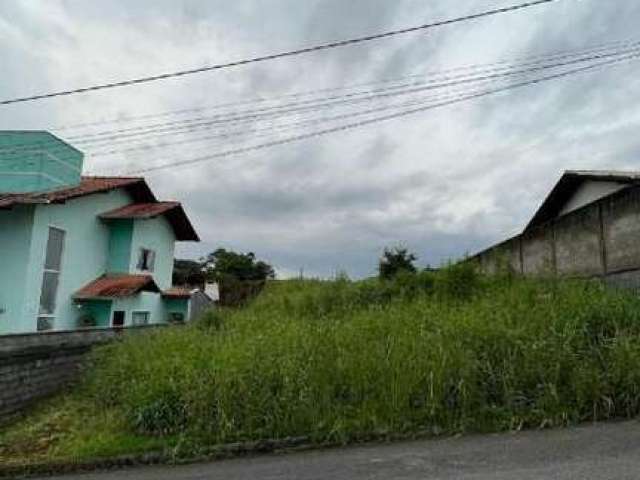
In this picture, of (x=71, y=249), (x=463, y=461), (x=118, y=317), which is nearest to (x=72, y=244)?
(x=71, y=249)

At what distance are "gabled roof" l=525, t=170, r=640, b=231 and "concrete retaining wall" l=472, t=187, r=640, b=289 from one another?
2933 millimetres

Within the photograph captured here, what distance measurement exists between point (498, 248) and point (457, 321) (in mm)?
7784

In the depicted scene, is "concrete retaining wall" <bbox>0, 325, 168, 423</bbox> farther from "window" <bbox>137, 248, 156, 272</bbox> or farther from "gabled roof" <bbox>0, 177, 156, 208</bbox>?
"window" <bbox>137, 248, 156, 272</bbox>

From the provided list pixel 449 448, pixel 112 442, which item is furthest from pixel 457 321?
pixel 112 442

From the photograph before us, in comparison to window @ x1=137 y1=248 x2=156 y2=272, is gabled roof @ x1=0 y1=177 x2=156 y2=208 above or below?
above

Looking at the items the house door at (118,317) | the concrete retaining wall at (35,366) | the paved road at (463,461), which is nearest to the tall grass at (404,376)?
the paved road at (463,461)

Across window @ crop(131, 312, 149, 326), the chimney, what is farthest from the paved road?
window @ crop(131, 312, 149, 326)

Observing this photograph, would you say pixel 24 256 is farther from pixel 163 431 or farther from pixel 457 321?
pixel 457 321

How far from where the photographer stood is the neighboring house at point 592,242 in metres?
9.02

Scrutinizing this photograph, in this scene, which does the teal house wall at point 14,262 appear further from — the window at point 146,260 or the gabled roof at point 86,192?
the window at point 146,260

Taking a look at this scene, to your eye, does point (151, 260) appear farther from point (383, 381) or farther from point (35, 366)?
point (383, 381)

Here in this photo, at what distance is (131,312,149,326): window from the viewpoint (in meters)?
20.5

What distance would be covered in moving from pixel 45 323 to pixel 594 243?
14.4 m

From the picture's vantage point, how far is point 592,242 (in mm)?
10172
